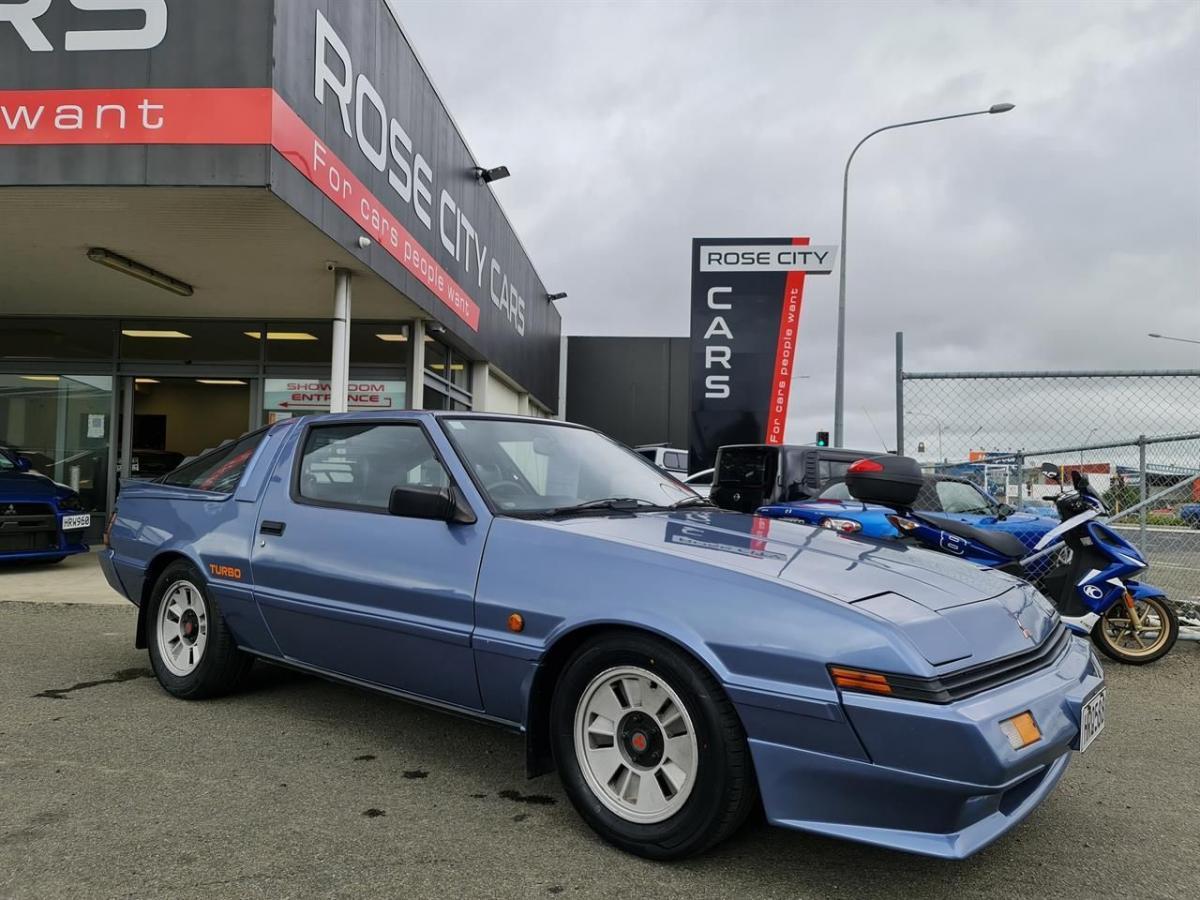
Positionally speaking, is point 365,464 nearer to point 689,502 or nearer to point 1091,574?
point 689,502

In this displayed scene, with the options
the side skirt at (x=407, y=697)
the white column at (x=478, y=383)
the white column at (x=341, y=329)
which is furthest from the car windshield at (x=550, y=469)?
the white column at (x=478, y=383)

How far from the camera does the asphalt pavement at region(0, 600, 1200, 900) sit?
2.40 meters

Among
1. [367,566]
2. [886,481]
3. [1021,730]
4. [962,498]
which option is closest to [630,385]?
[962,498]

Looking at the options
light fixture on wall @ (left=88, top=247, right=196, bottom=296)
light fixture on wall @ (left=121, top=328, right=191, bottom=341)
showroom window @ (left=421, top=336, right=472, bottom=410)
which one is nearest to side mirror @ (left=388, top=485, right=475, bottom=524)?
light fixture on wall @ (left=88, top=247, right=196, bottom=296)

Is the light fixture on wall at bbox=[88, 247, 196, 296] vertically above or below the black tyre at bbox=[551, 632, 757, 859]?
above

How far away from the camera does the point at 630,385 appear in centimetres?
2883

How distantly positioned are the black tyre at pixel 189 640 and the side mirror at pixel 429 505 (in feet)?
4.97

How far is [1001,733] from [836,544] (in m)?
1.07

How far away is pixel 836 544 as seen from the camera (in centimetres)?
314

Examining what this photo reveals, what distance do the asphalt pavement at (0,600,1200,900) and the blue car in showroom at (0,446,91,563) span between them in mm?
5136

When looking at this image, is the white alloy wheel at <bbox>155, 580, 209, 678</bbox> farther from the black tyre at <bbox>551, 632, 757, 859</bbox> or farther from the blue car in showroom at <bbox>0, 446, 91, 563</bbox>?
the blue car in showroom at <bbox>0, 446, 91, 563</bbox>

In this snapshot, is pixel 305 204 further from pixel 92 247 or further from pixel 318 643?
pixel 318 643

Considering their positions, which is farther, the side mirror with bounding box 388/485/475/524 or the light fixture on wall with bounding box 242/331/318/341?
the light fixture on wall with bounding box 242/331/318/341

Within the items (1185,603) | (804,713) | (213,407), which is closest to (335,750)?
(804,713)
